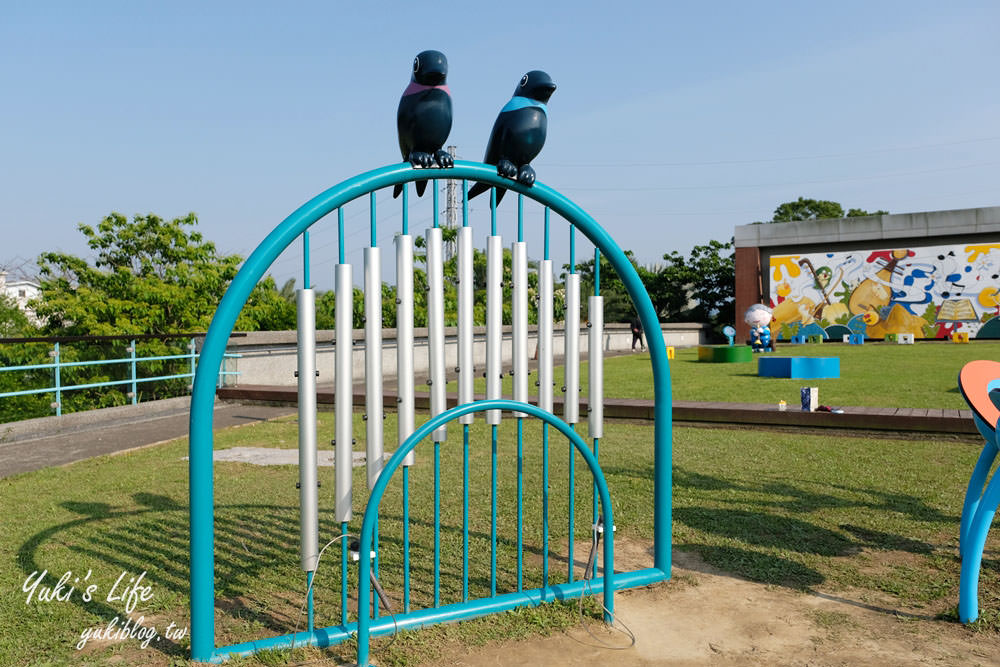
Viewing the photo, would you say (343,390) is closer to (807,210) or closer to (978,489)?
(978,489)

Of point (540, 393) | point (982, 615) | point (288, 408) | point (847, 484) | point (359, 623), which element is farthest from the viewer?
point (288, 408)

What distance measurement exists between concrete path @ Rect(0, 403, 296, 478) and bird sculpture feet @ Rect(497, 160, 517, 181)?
18.3ft

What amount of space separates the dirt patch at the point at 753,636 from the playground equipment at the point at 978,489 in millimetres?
159

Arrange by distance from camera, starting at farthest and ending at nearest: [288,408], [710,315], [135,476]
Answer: [710,315], [288,408], [135,476]

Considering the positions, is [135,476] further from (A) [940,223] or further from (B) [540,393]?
(A) [940,223]

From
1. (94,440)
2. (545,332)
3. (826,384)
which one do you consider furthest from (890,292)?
(545,332)

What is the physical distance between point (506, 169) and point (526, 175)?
0.11 meters

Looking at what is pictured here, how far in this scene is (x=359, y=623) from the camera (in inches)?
116

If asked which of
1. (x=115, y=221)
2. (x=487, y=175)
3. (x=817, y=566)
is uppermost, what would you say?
(x=115, y=221)

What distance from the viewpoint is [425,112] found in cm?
332

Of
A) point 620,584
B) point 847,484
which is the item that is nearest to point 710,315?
point 847,484

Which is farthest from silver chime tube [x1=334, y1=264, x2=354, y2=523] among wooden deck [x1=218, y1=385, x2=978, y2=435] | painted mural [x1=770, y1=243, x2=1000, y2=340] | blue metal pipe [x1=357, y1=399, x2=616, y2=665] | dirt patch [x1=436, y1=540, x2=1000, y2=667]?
painted mural [x1=770, y1=243, x2=1000, y2=340]

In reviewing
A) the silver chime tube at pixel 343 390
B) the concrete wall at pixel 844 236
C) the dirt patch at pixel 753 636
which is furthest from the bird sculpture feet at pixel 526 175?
the concrete wall at pixel 844 236

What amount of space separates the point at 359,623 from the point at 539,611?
907 mm
